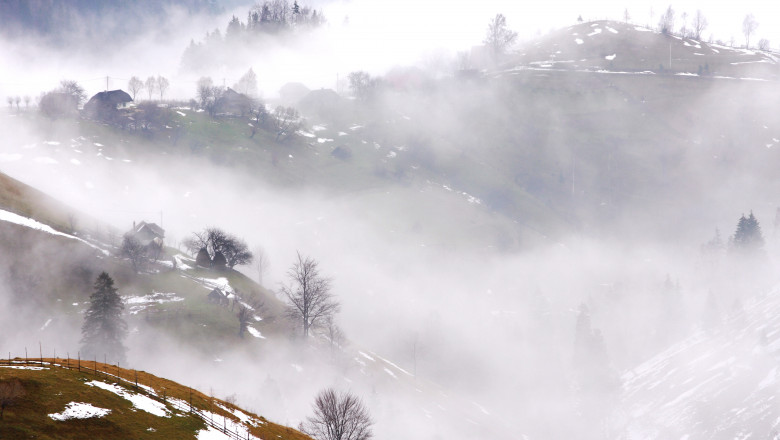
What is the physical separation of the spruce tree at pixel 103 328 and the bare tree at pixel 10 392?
169 ft

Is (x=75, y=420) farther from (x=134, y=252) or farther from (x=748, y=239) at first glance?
(x=748, y=239)

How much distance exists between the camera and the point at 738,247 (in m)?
194

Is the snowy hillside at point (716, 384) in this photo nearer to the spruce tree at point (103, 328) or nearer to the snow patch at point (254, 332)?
the snow patch at point (254, 332)

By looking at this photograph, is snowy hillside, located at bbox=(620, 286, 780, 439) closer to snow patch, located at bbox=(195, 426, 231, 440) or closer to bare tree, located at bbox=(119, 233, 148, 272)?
snow patch, located at bbox=(195, 426, 231, 440)

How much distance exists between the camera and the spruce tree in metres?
93.1

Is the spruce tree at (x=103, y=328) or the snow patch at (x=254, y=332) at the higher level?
the spruce tree at (x=103, y=328)

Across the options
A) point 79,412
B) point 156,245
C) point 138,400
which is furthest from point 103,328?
point 79,412

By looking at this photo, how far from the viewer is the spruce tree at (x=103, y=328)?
9306 centimetres

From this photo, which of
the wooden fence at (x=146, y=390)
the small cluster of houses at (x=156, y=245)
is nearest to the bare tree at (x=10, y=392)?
the wooden fence at (x=146, y=390)

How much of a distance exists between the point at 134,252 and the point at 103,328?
109 ft

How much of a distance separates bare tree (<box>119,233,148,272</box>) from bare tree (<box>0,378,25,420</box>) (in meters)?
83.1

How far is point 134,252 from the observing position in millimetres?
124750

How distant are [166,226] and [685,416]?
154m

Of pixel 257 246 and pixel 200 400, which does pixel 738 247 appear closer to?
pixel 257 246
